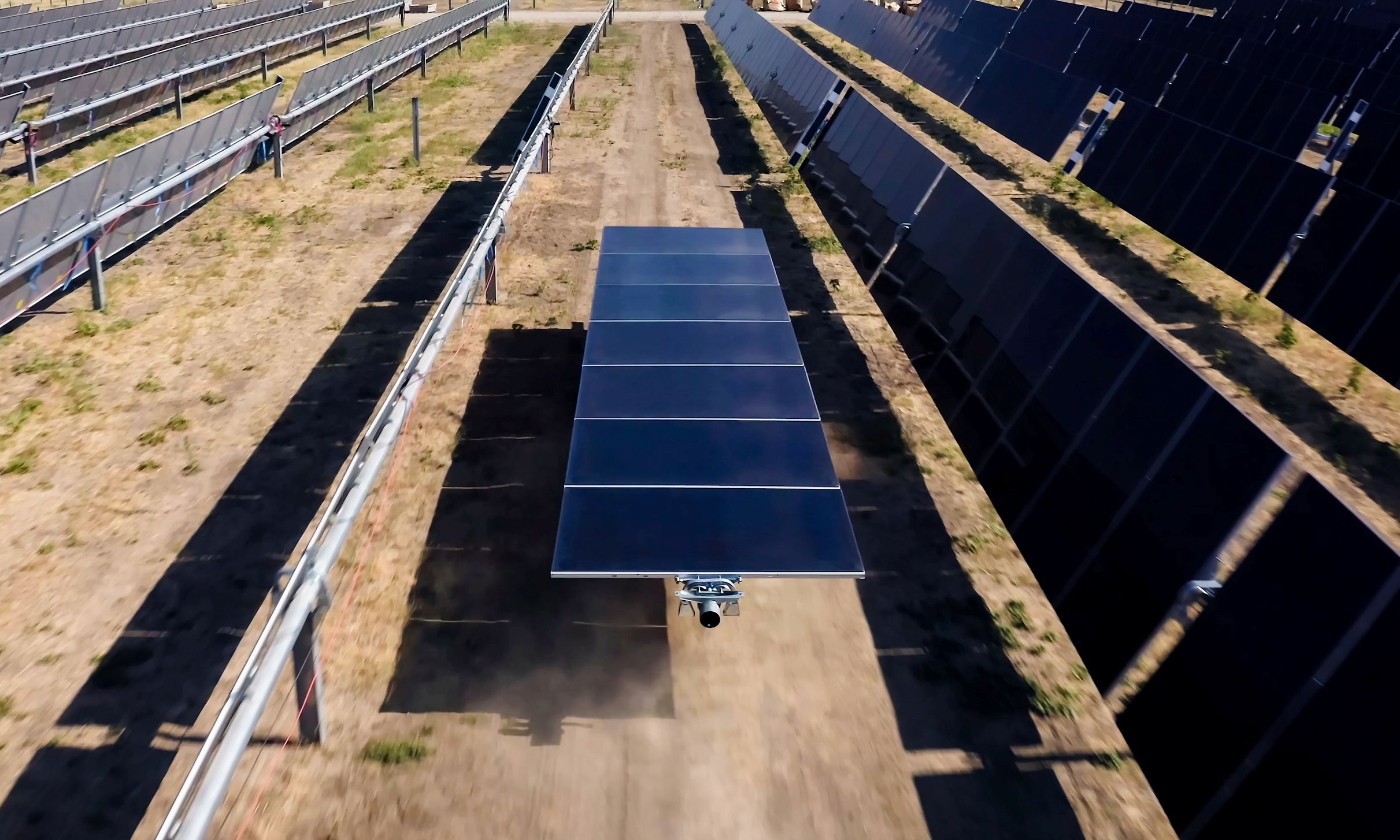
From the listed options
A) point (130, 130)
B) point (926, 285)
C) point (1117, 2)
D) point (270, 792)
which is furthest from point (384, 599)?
point (1117, 2)

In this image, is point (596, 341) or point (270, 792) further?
point (596, 341)

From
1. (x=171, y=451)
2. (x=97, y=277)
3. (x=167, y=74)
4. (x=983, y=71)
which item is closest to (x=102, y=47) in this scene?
(x=167, y=74)

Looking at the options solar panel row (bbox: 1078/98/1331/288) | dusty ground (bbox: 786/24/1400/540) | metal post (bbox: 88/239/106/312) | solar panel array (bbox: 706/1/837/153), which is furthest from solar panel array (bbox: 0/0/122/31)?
solar panel row (bbox: 1078/98/1331/288)

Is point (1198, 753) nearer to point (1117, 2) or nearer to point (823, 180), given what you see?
point (823, 180)

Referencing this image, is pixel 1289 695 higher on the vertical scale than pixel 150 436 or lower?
higher

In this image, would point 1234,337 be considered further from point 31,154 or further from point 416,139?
point 31,154

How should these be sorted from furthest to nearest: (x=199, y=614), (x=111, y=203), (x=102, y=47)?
1. (x=102, y=47)
2. (x=111, y=203)
3. (x=199, y=614)

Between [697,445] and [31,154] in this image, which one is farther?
[31,154]

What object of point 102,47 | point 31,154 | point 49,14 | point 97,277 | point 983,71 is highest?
point 983,71

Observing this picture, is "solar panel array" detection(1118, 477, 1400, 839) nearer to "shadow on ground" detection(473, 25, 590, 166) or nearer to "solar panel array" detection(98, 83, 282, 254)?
"solar panel array" detection(98, 83, 282, 254)
